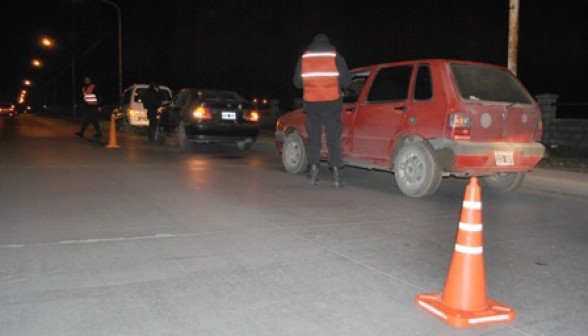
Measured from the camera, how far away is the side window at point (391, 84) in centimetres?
823

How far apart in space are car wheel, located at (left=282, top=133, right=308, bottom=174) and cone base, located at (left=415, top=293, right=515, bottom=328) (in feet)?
21.9

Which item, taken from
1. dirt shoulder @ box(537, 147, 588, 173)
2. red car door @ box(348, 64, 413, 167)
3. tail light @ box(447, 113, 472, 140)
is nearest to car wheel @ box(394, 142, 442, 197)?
red car door @ box(348, 64, 413, 167)

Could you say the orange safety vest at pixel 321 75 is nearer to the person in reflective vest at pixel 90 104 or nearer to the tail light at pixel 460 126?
the tail light at pixel 460 126

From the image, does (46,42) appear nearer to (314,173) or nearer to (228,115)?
(228,115)

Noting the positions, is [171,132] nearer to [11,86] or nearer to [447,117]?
[447,117]

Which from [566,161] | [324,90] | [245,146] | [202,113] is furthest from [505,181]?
[245,146]

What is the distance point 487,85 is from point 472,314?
489 cm

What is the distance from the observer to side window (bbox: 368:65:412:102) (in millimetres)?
8234

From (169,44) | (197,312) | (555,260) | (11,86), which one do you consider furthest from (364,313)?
(11,86)

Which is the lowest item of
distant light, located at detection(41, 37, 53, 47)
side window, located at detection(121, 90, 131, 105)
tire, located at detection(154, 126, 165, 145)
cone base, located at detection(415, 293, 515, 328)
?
cone base, located at detection(415, 293, 515, 328)

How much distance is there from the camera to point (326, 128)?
9.02 m

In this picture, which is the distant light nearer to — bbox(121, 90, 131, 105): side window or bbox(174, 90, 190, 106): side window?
bbox(121, 90, 131, 105): side window

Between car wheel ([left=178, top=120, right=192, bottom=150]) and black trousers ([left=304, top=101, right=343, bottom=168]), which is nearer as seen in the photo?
black trousers ([left=304, top=101, right=343, bottom=168])

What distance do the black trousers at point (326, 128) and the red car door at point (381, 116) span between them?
0.81 ft
